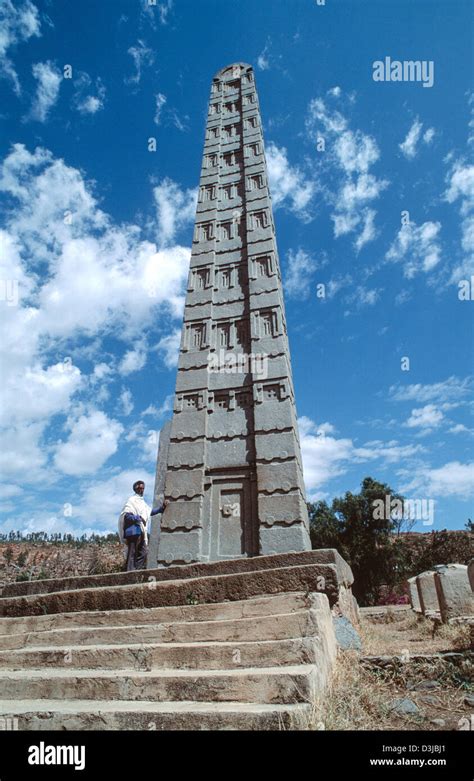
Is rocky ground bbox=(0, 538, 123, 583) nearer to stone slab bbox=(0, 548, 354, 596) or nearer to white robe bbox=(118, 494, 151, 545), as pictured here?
white robe bbox=(118, 494, 151, 545)

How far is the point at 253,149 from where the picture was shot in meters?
11.9

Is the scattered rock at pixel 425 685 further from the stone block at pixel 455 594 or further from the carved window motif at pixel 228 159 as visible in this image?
the carved window motif at pixel 228 159

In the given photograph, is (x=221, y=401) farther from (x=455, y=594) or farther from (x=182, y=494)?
(x=455, y=594)

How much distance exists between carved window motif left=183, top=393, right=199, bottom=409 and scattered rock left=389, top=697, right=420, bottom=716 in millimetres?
6319

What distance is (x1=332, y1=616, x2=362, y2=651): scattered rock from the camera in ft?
13.7

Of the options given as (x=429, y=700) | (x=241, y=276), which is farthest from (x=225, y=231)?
(x=429, y=700)

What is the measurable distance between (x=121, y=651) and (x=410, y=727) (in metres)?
2.19

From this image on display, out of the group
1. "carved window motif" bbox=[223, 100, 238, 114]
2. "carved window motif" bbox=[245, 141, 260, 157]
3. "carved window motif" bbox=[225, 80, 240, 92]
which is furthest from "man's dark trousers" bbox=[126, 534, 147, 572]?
"carved window motif" bbox=[225, 80, 240, 92]

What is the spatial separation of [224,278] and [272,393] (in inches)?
136

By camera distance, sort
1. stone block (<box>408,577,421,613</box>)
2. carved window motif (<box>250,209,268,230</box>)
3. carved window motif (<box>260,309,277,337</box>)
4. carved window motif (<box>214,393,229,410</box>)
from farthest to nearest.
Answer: stone block (<box>408,577,421,613</box>)
carved window motif (<box>250,209,268,230</box>)
carved window motif (<box>260,309,277,337</box>)
carved window motif (<box>214,393,229,410</box>)

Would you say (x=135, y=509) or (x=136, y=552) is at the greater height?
(x=135, y=509)

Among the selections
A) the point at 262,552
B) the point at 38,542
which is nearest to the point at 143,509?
the point at 262,552

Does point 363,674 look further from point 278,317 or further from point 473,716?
point 278,317
